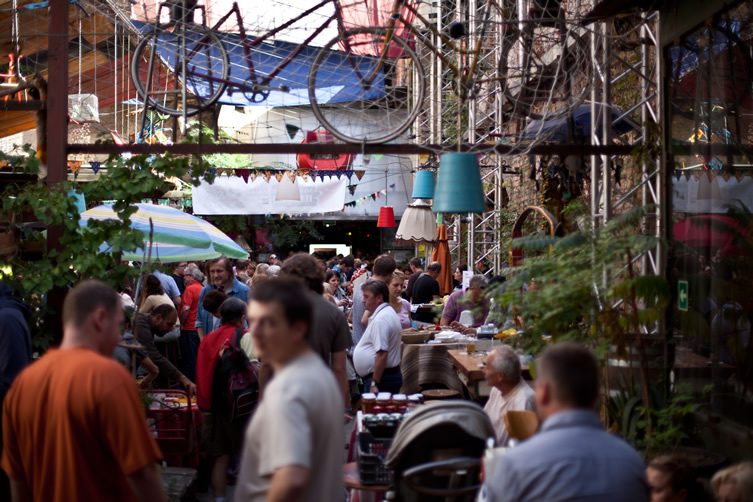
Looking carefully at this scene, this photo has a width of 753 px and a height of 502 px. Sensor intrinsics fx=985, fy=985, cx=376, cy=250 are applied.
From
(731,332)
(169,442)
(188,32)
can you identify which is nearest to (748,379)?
(731,332)

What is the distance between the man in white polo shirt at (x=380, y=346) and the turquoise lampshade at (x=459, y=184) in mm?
1648

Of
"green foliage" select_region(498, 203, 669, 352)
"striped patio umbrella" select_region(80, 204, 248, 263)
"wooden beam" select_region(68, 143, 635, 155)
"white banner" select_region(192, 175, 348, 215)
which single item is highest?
"white banner" select_region(192, 175, 348, 215)

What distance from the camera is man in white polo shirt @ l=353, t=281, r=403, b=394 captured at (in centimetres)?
926

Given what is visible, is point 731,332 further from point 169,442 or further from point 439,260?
point 439,260

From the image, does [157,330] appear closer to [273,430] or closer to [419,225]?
[273,430]

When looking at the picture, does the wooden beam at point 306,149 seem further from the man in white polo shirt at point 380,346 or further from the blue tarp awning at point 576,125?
the man in white polo shirt at point 380,346

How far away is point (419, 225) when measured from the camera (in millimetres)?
19094

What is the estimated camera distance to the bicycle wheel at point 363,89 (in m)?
8.09

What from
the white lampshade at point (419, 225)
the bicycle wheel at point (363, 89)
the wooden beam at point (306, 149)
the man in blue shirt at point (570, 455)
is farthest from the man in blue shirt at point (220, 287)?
the man in blue shirt at point (570, 455)

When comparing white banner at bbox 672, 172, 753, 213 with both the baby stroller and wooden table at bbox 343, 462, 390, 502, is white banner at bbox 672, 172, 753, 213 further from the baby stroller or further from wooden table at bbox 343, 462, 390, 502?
wooden table at bbox 343, 462, 390, 502

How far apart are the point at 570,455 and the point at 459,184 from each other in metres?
4.89

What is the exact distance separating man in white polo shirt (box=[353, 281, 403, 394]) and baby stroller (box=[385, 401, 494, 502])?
11.7 feet

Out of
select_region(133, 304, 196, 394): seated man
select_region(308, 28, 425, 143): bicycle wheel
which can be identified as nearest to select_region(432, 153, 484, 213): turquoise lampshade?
select_region(308, 28, 425, 143): bicycle wheel

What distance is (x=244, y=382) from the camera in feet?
26.5
